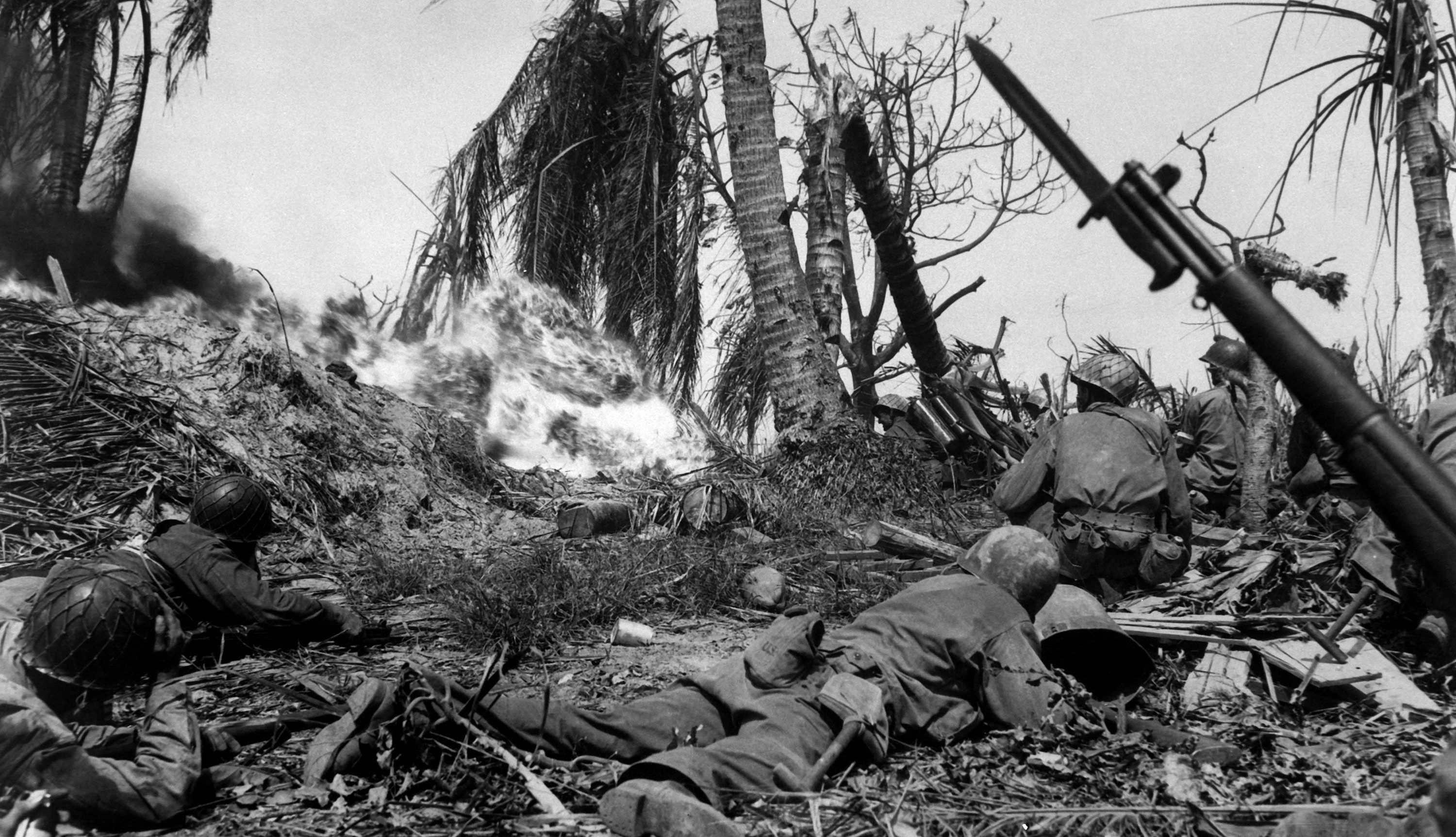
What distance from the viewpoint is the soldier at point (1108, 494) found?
4.97 meters

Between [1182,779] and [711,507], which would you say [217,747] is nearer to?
[1182,779]

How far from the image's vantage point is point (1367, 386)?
7699mm

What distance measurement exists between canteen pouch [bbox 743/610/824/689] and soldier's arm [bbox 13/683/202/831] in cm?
177

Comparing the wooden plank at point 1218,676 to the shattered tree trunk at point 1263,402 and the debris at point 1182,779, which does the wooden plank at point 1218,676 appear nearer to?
the debris at point 1182,779

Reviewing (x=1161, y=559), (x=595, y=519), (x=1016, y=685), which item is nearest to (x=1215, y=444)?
(x=1161, y=559)

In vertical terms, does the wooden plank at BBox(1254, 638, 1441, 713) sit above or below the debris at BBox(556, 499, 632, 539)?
below

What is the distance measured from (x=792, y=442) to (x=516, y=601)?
3027 mm

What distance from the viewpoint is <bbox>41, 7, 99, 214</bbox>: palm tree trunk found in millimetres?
8039

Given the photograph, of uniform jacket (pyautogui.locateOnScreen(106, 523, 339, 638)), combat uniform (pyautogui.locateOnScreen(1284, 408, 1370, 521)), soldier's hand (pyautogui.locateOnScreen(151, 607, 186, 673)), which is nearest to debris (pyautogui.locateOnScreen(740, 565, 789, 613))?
uniform jacket (pyautogui.locateOnScreen(106, 523, 339, 638))

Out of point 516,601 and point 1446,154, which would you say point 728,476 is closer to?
point 516,601

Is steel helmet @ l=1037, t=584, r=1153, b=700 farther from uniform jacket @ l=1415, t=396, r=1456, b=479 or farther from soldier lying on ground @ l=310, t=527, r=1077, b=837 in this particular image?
uniform jacket @ l=1415, t=396, r=1456, b=479

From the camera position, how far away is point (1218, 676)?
386 centimetres

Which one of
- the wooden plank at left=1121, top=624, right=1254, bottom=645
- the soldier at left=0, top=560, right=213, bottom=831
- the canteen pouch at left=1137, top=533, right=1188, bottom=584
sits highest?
the canteen pouch at left=1137, top=533, right=1188, bottom=584

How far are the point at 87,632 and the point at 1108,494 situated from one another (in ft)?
14.8
